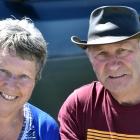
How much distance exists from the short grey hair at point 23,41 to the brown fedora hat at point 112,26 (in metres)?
0.23

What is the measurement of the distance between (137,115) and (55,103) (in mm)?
674

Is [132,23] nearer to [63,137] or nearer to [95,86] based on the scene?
[95,86]

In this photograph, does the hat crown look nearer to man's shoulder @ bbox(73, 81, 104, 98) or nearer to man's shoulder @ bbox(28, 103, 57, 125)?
man's shoulder @ bbox(73, 81, 104, 98)

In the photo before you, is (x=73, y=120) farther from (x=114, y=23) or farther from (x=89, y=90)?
(x=114, y=23)

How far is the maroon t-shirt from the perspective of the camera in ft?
9.75

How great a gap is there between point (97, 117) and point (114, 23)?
0.50 metres

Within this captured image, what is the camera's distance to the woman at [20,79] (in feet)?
9.25

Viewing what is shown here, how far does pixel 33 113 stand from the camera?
10.1 ft

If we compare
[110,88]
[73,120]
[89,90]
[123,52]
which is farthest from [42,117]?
[123,52]

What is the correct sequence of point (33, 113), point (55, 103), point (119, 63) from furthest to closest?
point (55, 103) < point (33, 113) < point (119, 63)

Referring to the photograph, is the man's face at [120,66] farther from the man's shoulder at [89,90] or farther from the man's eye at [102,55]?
the man's shoulder at [89,90]

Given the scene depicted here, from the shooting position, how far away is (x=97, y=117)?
9.93ft

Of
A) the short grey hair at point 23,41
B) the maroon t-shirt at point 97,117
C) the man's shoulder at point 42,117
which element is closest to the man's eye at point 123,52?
the maroon t-shirt at point 97,117

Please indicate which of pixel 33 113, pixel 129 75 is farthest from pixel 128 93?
pixel 33 113
